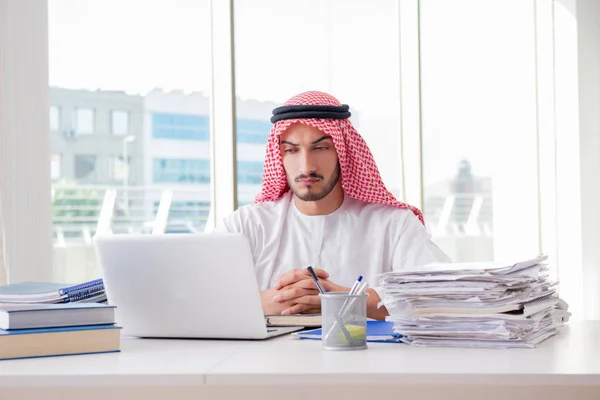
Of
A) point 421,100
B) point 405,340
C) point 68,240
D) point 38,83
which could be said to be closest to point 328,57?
point 421,100

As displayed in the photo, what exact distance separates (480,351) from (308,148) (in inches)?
55.9

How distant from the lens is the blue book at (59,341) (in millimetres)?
1503

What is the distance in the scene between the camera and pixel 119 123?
709 cm

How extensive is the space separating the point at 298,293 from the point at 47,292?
2.30 ft

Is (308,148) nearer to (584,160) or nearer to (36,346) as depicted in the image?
(36,346)

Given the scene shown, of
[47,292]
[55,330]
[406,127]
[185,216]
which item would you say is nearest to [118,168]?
[185,216]

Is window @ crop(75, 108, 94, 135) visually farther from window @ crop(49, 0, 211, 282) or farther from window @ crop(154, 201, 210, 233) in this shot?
window @ crop(154, 201, 210, 233)

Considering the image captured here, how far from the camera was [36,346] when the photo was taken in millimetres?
1522

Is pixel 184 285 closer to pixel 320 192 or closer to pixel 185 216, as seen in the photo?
pixel 320 192

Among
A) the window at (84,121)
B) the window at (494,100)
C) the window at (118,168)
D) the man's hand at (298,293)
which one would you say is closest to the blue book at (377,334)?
the man's hand at (298,293)

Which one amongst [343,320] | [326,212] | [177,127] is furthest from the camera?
[177,127]

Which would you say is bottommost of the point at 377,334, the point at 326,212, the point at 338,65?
the point at 377,334

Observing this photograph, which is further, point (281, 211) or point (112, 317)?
point (281, 211)

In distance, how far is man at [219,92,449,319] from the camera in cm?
276
